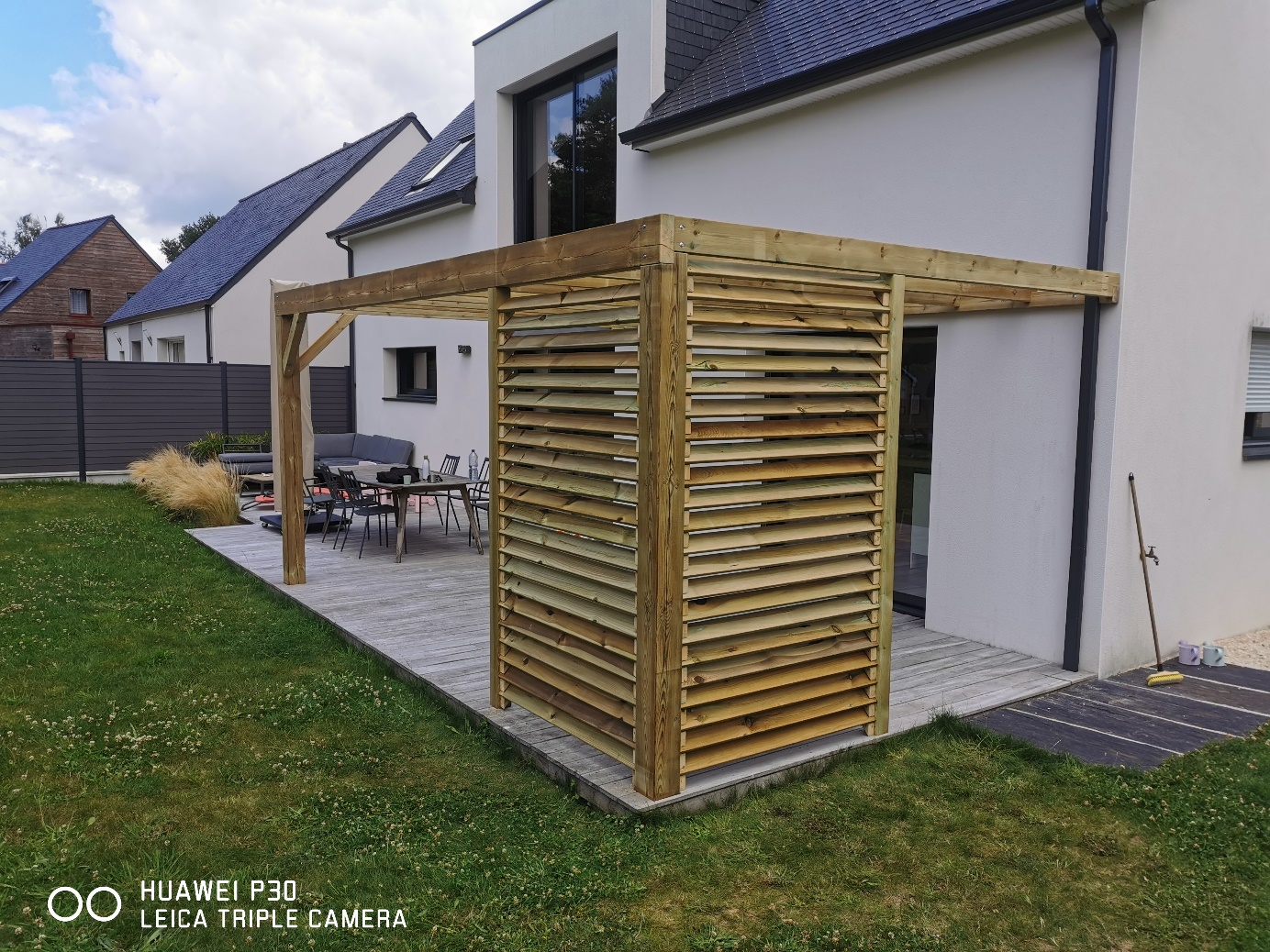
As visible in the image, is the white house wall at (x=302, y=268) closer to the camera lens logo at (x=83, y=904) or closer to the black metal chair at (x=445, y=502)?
the black metal chair at (x=445, y=502)

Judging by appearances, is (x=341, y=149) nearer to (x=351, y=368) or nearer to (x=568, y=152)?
(x=351, y=368)

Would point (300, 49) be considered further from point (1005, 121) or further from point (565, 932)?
point (565, 932)

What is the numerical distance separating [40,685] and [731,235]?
15.4 feet

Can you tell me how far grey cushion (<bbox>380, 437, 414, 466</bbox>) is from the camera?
1381 centimetres

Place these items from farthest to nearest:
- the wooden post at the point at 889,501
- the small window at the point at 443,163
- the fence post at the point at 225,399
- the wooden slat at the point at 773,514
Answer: the fence post at the point at 225,399, the small window at the point at 443,163, the wooden post at the point at 889,501, the wooden slat at the point at 773,514

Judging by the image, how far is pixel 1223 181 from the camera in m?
5.98

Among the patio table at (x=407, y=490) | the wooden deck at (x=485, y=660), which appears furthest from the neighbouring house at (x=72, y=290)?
the patio table at (x=407, y=490)

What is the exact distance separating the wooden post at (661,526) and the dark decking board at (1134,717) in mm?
2010

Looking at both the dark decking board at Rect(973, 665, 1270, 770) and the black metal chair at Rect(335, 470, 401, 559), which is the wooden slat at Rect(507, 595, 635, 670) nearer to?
the dark decking board at Rect(973, 665, 1270, 770)

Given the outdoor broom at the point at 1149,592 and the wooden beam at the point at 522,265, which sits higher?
the wooden beam at the point at 522,265

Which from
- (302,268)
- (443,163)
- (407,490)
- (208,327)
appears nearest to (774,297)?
(407,490)

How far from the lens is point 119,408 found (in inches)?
610

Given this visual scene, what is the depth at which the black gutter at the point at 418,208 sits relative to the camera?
467 inches

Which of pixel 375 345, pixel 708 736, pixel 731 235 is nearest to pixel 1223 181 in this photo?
pixel 731 235
